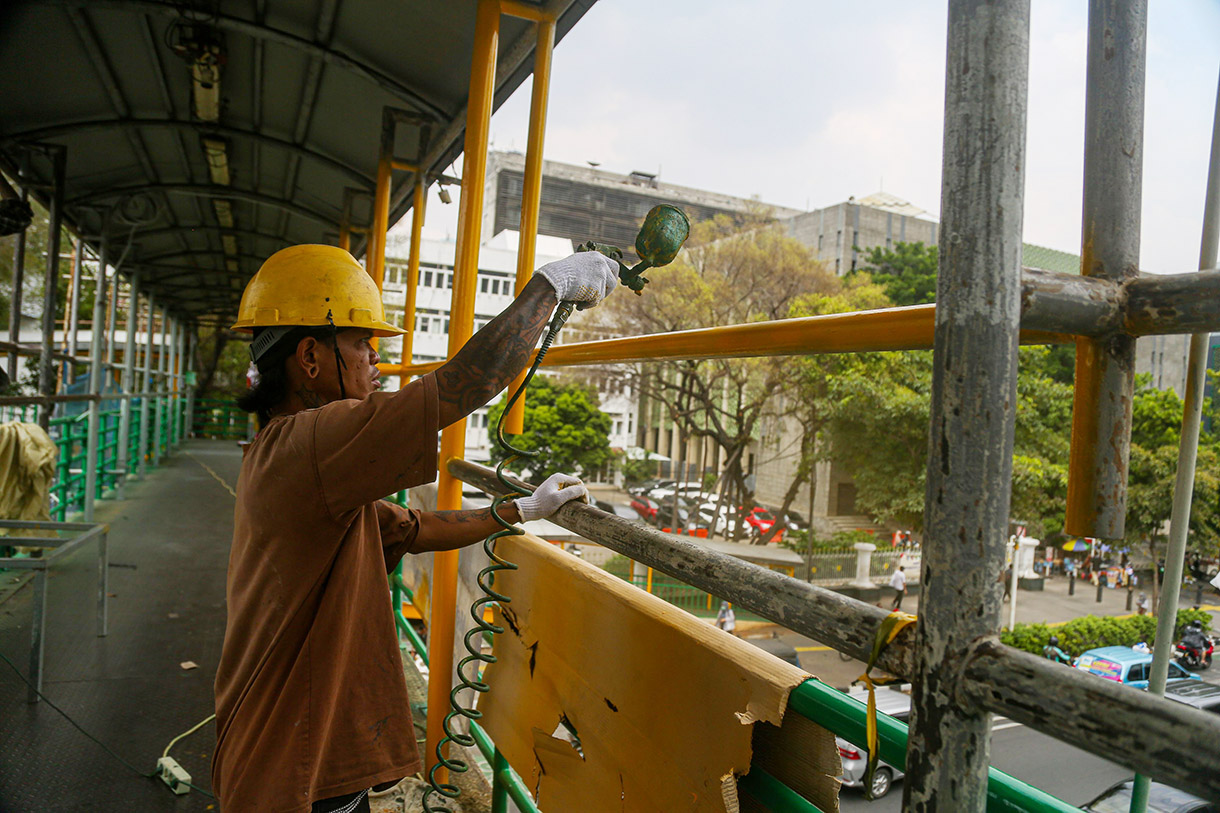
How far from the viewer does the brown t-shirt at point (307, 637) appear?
5.00 ft

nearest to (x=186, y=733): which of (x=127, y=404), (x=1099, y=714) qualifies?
(x=1099, y=714)

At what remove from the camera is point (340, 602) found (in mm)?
1683

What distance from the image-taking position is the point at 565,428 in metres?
25.8

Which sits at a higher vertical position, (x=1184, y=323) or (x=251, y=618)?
(x=1184, y=323)

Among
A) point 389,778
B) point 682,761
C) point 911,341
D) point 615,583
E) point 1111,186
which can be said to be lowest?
point 389,778

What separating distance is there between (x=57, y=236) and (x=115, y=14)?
3.27m

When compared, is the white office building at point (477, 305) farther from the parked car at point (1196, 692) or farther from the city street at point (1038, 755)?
the parked car at point (1196, 692)

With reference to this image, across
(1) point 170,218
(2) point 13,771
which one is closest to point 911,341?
(2) point 13,771

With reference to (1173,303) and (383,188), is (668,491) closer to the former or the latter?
(383,188)

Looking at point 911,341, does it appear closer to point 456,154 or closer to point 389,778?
point 389,778

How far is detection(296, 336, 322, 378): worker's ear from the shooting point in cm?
187

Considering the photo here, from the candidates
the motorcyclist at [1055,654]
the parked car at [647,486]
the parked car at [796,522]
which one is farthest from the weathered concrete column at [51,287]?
the parked car at [647,486]

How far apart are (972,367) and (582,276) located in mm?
1007

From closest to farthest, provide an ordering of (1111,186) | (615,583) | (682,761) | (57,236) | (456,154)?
(1111,186) < (682,761) < (615,583) < (456,154) < (57,236)
